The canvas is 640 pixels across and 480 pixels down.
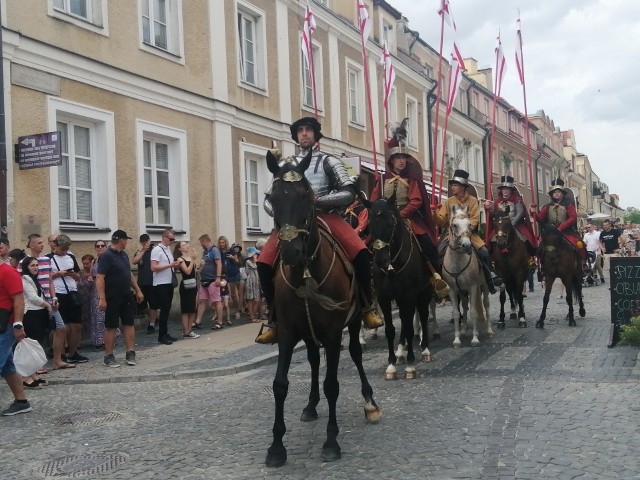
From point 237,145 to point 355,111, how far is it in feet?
25.8

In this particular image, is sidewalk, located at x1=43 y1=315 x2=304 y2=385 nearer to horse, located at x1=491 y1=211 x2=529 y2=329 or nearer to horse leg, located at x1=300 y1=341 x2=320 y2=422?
horse leg, located at x1=300 y1=341 x2=320 y2=422

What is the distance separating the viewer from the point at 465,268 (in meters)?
10.5

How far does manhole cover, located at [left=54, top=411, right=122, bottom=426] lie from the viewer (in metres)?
7.20

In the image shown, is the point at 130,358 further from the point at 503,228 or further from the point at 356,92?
the point at 356,92

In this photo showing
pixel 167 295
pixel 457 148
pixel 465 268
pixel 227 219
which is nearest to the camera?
pixel 465 268

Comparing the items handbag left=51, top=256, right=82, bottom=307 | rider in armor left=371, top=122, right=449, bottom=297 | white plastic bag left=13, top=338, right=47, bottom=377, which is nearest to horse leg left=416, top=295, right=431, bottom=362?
rider in armor left=371, top=122, right=449, bottom=297

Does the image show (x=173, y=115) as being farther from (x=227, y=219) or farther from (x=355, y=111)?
(x=355, y=111)

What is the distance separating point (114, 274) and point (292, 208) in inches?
231

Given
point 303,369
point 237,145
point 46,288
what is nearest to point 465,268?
point 303,369

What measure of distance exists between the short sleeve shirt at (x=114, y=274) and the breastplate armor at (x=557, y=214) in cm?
807

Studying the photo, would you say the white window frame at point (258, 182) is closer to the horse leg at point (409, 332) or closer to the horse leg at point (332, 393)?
the horse leg at point (409, 332)

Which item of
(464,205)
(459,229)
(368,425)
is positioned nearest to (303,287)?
(368,425)

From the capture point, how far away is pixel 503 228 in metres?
12.4

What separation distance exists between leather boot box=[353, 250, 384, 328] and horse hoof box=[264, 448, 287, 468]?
177 cm
